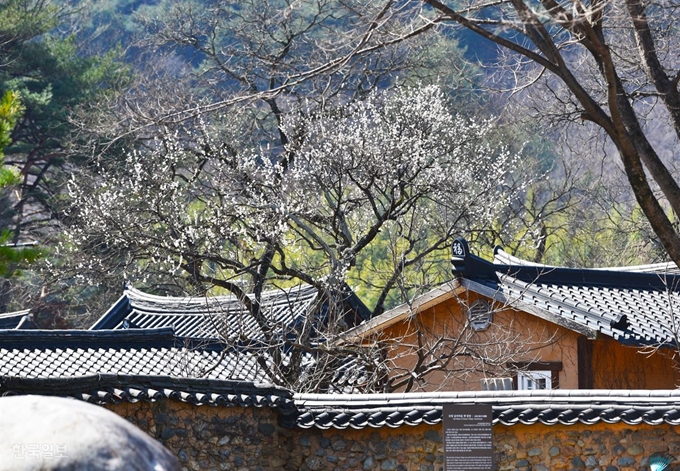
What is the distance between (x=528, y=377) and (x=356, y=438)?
4578 mm

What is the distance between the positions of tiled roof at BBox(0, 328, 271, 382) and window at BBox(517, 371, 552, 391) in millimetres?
3567

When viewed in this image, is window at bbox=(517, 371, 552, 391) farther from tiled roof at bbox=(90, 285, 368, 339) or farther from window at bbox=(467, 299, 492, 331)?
tiled roof at bbox=(90, 285, 368, 339)

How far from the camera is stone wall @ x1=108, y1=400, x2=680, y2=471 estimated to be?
9.09 meters

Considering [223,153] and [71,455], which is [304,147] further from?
[71,455]

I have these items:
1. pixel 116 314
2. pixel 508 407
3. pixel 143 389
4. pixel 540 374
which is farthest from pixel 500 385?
pixel 116 314

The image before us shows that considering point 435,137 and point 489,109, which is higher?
point 489,109

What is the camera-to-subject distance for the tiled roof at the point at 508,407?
357 inches

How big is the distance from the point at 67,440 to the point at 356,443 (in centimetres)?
571

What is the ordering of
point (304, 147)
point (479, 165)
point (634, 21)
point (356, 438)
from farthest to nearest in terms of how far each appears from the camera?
point (479, 165) < point (304, 147) < point (634, 21) < point (356, 438)

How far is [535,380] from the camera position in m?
13.8

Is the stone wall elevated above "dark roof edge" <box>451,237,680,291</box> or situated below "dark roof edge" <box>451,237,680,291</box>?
below

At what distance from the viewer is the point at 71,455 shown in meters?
4.31

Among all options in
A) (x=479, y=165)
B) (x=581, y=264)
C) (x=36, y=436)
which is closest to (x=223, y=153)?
(x=479, y=165)

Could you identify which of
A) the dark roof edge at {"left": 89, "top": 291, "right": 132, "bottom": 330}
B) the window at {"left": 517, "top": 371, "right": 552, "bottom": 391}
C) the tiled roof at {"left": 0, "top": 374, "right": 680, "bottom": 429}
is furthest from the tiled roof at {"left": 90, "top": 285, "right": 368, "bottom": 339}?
the tiled roof at {"left": 0, "top": 374, "right": 680, "bottom": 429}
